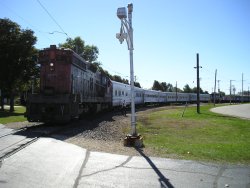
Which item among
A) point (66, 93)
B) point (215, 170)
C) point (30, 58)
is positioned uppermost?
point (30, 58)

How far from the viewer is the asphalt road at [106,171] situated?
22.2ft

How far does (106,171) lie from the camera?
7672 mm

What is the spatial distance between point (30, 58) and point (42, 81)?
69.6 ft

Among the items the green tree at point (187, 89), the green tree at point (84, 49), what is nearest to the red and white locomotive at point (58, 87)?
the green tree at point (84, 49)

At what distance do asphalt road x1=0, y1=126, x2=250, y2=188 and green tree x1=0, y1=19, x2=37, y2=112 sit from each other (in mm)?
28651

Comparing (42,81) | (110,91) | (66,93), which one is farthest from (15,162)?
(110,91)

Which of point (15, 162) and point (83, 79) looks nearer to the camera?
point (15, 162)

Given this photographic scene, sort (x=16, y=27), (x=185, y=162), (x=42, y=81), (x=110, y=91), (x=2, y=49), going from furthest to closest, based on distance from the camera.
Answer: (x=16, y=27)
(x=2, y=49)
(x=110, y=91)
(x=42, y=81)
(x=185, y=162)

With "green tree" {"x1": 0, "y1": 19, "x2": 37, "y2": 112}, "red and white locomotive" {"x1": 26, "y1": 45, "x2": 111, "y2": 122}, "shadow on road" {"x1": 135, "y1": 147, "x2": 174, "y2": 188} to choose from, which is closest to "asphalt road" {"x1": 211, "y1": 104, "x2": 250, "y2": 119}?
"red and white locomotive" {"x1": 26, "y1": 45, "x2": 111, "y2": 122}

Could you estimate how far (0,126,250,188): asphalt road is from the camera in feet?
22.2

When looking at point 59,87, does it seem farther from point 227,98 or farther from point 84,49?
point 227,98

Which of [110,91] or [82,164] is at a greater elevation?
[110,91]

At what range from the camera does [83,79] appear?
2139 centimetres

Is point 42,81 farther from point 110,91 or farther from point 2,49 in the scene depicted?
point 2,49
